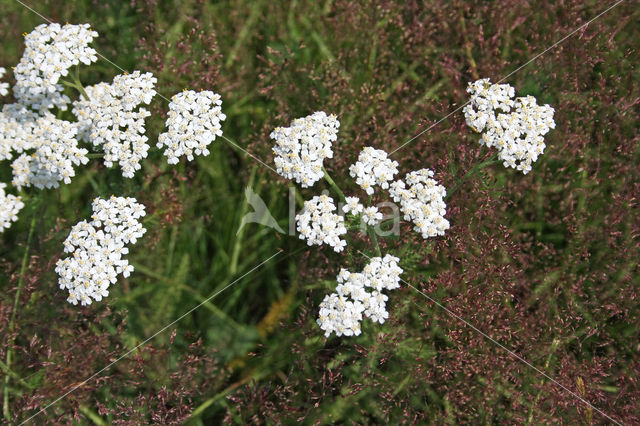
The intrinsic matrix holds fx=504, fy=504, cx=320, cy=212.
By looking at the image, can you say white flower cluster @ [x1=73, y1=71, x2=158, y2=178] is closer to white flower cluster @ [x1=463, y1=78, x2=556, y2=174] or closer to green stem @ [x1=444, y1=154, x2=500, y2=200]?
green stem @ [x1=444, y1=154, x2=500, y2=200]

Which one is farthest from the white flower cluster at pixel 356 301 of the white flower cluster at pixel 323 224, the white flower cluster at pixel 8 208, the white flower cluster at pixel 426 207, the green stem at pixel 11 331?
the white flower cluster at pixel 8 208

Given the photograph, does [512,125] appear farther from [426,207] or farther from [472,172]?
[426,207]

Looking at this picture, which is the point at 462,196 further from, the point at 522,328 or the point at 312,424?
the point at 312,424

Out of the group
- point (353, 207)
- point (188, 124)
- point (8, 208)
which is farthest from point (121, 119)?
point (353, 207)

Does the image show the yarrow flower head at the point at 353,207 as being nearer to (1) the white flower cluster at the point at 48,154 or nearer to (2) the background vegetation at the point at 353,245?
(2) the background vegetation at the point at 353,245

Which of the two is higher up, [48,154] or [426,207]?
[48,154]

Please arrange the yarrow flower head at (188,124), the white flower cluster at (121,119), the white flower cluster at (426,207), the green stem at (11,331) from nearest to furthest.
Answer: the white flower cluster at (426,207) → the yarrow flower head at (188,124) → the white flower cluster at (121,119) → the green stem at (11,331)
